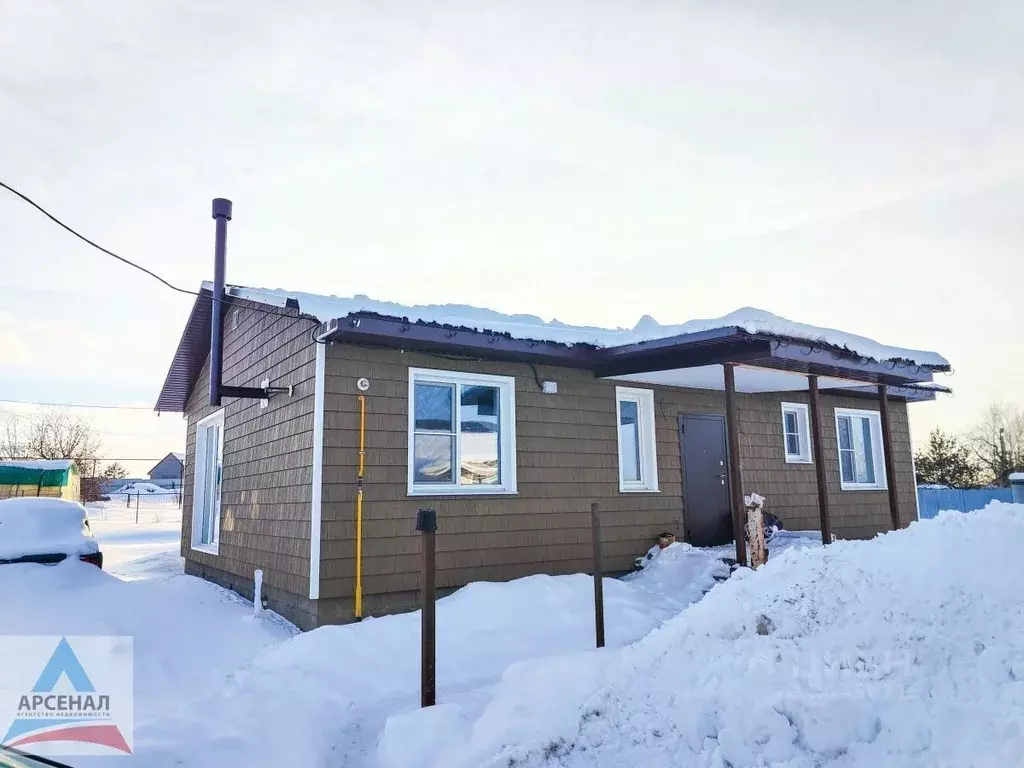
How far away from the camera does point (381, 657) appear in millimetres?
5707

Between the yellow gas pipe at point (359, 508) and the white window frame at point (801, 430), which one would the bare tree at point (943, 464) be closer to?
the white window frame at point (801, 430)

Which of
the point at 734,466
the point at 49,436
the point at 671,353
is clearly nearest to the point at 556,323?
the point at 671,353

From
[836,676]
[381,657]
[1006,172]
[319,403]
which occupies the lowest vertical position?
[381,657]

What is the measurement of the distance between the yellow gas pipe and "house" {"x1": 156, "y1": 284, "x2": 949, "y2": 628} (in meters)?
0.02

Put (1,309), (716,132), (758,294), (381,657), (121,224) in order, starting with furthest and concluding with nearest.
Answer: (758,294) → (1,309) → (716,132) → (121,224) → (381,657)

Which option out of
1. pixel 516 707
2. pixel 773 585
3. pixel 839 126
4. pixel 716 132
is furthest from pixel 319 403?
pixel 839 126

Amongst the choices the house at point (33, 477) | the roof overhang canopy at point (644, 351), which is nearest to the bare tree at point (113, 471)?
the house at point (33, 477)

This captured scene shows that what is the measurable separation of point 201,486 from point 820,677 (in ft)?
36.4

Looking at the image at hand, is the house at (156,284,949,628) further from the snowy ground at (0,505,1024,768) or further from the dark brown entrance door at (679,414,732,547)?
the snowy ground at (0,505,1024,768)

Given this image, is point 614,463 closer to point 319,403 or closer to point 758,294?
point 319,403

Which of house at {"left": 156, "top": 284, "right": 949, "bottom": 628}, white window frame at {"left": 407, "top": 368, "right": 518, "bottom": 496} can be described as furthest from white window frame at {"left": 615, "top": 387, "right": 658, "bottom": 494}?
white window frame at {"left": 407, "top": 368, "right": 518, "bottom": 496}

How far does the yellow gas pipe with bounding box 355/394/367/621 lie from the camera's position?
6.71m

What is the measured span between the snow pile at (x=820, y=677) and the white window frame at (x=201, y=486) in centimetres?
762

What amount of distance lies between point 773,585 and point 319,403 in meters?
4.56
